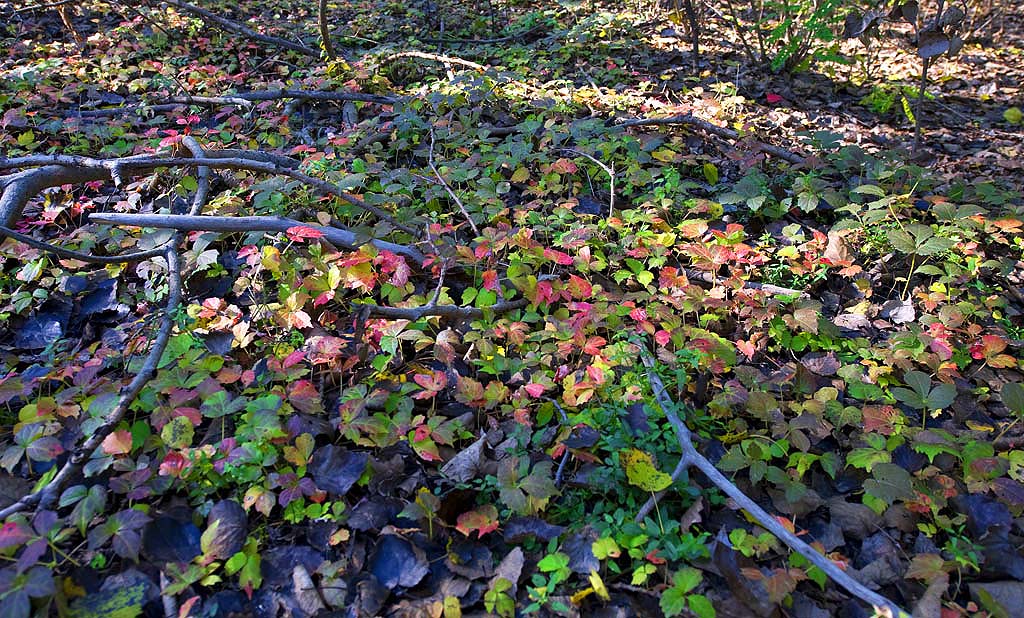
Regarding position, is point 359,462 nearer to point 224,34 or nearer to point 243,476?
point 243,476

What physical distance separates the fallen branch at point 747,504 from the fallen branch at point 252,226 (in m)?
1.22

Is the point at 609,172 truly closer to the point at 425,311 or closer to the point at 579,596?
the point at 425,311

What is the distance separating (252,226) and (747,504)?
2.28 meters

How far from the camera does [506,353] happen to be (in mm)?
2434

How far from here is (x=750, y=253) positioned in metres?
2.87

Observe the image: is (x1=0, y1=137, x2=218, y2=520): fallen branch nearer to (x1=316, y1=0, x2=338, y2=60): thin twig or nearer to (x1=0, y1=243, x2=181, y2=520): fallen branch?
(x1=0, y1=243, x2=181, y2=520): fallen branch

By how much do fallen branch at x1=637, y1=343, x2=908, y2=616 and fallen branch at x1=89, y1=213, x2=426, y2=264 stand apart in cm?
122

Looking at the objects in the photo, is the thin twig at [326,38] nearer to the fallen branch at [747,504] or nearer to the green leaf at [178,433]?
the green leaf at [178,433]

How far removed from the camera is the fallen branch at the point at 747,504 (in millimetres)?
1610

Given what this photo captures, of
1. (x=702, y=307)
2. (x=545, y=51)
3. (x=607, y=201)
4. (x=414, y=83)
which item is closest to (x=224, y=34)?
(x=414, y=83)

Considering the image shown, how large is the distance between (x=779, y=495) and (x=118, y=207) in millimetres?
3192

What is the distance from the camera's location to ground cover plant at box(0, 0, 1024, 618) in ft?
5.62

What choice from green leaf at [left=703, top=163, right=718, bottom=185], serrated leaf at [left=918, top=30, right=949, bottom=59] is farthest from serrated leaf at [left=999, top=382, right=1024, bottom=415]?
serrated leaf at [left=918, top=30, right=949, bottom=59]

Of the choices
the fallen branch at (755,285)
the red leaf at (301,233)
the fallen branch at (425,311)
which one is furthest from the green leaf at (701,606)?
the red leaf at (301,233)
